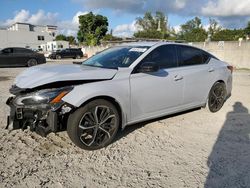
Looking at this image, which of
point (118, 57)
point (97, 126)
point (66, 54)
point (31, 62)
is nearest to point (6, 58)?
point (31, 62)

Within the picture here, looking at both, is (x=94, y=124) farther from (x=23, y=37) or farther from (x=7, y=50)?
(x=23, y=37)

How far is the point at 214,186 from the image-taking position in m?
2.94

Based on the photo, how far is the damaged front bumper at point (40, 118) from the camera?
11.4ft

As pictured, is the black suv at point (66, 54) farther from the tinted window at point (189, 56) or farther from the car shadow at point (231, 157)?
the car shadow at point (231, 157)

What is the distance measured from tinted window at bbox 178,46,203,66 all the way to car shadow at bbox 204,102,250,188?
54.4 inches

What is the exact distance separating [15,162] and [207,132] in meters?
3.16

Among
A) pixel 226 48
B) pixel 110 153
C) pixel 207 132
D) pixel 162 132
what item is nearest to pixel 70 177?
pixel 110 153

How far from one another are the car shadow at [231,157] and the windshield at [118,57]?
6.42 ft

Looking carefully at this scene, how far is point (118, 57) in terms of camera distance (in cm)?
462

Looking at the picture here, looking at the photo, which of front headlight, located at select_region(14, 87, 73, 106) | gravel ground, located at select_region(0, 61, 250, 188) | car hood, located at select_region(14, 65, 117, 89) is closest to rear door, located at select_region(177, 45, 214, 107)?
gravel ground, located at select_region(0, 61, 250, 188)

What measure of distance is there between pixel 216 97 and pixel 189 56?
1.25 metres

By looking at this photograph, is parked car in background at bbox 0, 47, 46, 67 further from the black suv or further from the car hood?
the black suv

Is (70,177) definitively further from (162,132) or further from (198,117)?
(198,117)

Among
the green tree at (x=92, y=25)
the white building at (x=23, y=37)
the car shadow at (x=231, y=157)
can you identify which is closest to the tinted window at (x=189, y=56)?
the car shadow at (x=231, y=157)
